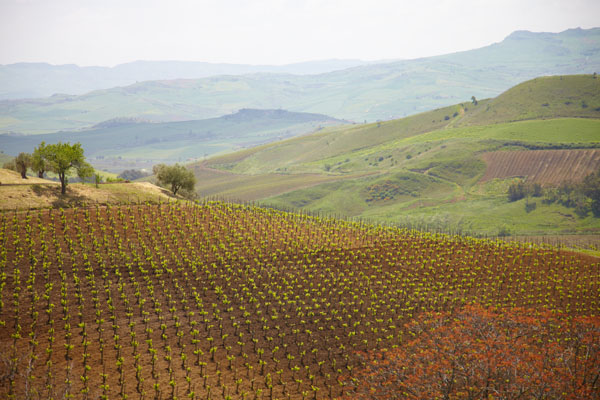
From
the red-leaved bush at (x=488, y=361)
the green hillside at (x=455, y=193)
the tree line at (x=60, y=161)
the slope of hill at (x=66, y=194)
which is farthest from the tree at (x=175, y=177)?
the green hillside at (x=455, y=193)

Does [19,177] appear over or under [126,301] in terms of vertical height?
over

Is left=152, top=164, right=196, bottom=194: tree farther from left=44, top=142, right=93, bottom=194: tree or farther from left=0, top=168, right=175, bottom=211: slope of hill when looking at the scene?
left=44, top=142, right=93, bottom=194: tree

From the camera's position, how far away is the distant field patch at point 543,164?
152m

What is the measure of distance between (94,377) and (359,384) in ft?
58.1

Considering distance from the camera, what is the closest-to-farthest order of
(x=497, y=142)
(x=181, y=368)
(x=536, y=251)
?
1. (x=181, y=368)
2. (x=536, y=251)
3. (x=497, y=142)

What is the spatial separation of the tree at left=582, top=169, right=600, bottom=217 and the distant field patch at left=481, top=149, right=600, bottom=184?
4538 mm

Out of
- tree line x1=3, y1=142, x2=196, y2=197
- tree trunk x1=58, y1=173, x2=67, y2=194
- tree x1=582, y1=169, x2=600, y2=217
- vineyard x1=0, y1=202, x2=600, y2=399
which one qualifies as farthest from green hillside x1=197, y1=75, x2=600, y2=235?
tree trunk x1=58, y1=173, x2=67, y2=194

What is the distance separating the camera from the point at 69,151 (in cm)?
5925

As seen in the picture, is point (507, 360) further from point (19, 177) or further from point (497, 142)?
point (497, 142)

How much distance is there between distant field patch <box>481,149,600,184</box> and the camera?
152 metres

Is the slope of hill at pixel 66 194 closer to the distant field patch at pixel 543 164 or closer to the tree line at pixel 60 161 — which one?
the tree line at pixel 60 161

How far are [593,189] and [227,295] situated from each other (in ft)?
435

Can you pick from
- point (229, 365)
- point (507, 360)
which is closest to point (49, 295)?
point (229, 365)

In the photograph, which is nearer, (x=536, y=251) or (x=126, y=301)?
(x=126, y=301)
